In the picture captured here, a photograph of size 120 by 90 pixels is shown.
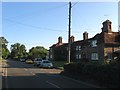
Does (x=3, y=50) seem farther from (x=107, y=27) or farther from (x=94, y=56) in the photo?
(x=107, y=27)

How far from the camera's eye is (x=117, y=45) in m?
63.9

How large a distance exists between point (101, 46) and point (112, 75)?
45964 millimetres

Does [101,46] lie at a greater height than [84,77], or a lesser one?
greater

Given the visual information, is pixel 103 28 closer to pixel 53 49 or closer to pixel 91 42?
pixel 91 42

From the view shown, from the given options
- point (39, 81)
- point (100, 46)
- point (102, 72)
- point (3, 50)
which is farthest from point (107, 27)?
point (3, 50)

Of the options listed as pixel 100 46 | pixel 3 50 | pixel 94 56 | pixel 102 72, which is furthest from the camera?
pixel 3 50

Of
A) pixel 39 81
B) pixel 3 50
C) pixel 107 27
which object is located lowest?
pixel 39 81

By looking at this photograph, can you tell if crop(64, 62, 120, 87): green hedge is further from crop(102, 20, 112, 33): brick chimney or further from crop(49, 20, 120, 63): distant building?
crop(102, 20, 112, 33): brick chimney

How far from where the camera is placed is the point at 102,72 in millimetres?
21094

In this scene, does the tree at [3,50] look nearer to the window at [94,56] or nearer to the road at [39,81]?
the window at [94,56]

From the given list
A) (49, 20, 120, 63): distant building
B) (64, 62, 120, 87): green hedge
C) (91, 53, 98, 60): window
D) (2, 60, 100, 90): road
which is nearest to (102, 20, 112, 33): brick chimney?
(49, 20, 120, 63): distant building

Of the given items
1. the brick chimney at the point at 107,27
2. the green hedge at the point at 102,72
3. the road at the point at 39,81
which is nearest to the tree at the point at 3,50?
the brick chimney at the point at 107,27

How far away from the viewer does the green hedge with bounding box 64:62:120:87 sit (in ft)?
61.6

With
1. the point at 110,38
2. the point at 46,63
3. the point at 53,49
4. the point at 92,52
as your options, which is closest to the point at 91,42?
the point at 92,52
